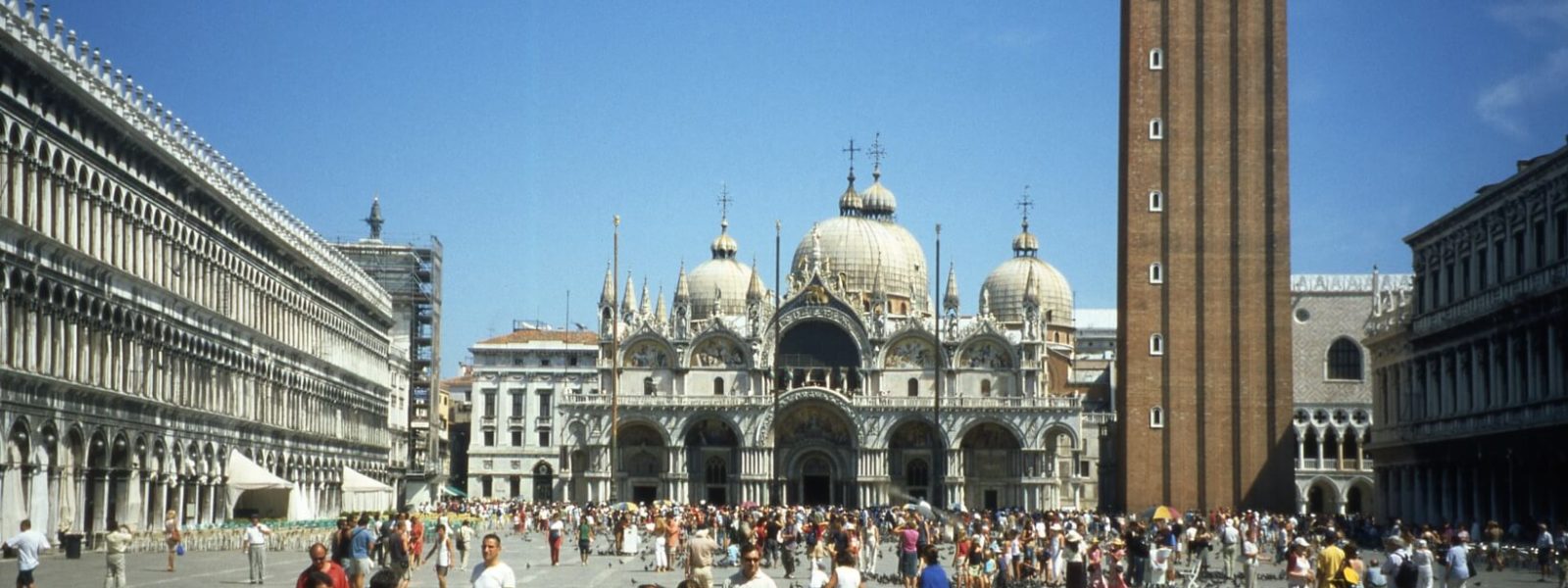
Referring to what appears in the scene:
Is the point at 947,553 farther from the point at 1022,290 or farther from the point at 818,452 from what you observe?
the point at 1022,290

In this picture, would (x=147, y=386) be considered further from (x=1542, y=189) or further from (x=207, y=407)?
(x=1542, y=189)

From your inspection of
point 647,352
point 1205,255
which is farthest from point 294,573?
point 647,352

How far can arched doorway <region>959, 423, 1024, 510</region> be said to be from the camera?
93.1 metres

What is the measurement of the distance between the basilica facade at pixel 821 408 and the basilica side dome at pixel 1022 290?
560 inches

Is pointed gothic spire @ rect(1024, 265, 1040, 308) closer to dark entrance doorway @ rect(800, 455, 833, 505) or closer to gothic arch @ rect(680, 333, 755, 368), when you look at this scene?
dark entrance doorway @ rect(800, 455, 833, 505)

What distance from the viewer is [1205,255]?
6906 cm

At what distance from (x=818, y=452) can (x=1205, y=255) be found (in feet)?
101

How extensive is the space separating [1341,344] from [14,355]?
2636 inches

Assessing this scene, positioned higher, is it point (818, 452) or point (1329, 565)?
point (818, 452)

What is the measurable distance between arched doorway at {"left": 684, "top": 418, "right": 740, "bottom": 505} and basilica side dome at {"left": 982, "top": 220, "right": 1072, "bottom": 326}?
988 inches

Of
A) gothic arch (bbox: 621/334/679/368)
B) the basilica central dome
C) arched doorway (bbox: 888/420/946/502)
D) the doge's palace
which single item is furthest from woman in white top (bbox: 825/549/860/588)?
the basilica central dome

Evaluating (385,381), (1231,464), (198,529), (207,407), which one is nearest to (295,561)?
(198,529)

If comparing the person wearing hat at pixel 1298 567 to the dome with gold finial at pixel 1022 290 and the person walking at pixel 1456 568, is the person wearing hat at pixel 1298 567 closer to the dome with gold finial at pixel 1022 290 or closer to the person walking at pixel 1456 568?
the person walking at pixel 1456 568

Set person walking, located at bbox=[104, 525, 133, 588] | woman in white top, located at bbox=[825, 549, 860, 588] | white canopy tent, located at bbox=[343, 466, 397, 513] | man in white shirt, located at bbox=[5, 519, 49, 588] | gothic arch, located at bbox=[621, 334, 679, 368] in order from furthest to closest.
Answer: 1. gothic arch, located at bbox=[621, 334, 679, 368]
2. white canopy tent, located at bbox=[343, 466, 397, 513]
3. person walking, located at bbox=[104, 525, 133, 588]
4. man in white shirt, located at bbox=[5, 519, 49, 588]
5. woman in white top, located at bbox=[825, 549, 860, 588]
